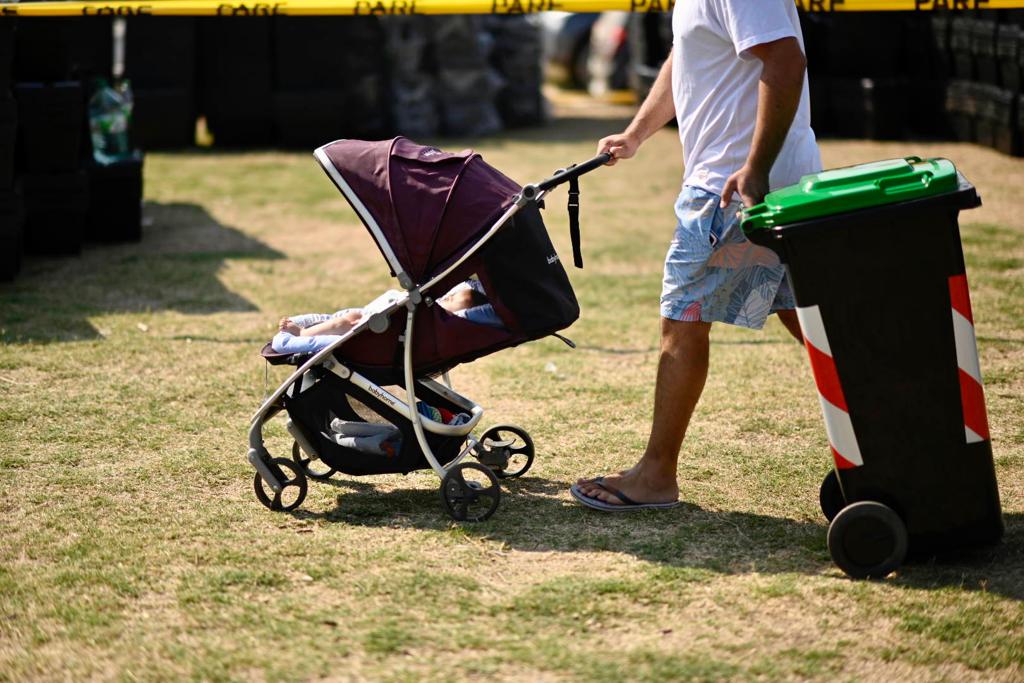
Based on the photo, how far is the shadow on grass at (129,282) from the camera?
672cm

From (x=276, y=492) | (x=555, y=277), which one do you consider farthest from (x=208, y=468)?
(x=555, y=277)

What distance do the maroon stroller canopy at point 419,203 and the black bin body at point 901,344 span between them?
985 mm

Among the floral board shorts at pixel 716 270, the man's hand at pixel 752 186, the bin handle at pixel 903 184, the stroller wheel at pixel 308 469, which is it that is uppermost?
the bin handle at pixel 903 184

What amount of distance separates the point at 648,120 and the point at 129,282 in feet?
14.4

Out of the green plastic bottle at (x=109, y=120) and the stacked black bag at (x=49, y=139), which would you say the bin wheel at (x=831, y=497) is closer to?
the stacked black bag at (x=49, y=139)

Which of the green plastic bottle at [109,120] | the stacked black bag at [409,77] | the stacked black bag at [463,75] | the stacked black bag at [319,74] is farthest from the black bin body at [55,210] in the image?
the stacked black bag at [463,75]

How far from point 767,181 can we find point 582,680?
1.58 meters

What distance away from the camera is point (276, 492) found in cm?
422

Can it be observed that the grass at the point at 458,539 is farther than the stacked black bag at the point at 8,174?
No

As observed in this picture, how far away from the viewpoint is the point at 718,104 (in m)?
3.88

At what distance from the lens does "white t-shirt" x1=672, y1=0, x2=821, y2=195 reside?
12.5 ft

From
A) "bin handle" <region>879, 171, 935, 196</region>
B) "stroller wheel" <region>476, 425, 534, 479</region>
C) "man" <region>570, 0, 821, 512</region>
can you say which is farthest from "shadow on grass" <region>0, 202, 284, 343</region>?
"bin handle" <region>879, 171, 935, 196</region>

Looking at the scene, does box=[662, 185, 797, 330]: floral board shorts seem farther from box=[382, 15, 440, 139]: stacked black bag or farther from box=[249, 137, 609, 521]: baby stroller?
box=[382, 15, 440, 139]: stacked black bag

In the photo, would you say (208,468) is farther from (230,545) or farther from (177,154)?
(177,154)
